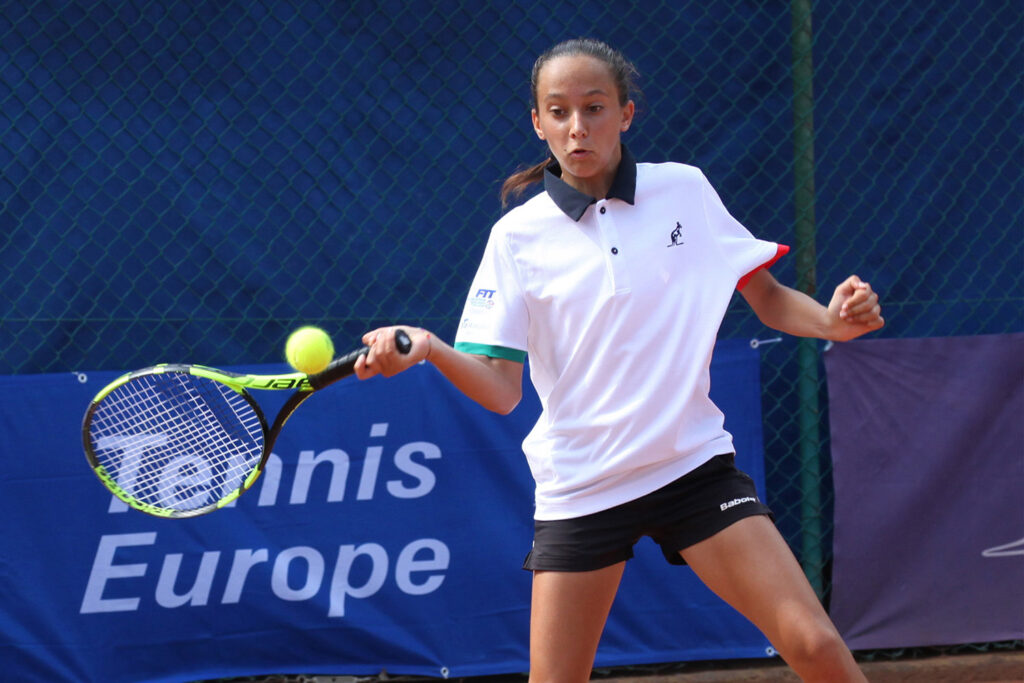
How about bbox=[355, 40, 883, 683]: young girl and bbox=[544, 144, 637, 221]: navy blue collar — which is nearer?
bbox=[355, 40, 883, 683]: young girl

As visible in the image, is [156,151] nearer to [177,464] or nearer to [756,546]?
[177,464]

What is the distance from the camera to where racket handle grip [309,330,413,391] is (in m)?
2.16

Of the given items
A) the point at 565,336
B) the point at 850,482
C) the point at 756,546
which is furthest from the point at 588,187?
the point at 850,482

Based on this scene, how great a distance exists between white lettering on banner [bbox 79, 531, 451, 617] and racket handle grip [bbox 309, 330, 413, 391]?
1603 mm

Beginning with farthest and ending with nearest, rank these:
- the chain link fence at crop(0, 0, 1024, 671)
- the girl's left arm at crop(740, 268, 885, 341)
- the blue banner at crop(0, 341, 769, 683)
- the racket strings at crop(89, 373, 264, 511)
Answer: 1. the chain link fence at crop(0, 0, 1024, 671)
2. the blue banner at crop(0, 341, 769, 683)
3. the racket strings at crop(89, 373, 264, 511)
4. the girl's left arm at crop(740, 268, 885, 341)

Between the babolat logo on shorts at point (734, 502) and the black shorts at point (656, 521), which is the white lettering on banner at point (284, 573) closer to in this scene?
the black shorts at point (656, 521)

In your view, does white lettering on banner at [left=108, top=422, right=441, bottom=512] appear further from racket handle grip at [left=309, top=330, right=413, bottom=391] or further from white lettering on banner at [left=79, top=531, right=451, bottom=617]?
racket handle grip at [left=309, top=330, right=413, bottom=391]

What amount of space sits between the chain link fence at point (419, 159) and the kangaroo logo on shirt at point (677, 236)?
5.53ft

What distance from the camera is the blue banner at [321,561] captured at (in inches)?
149

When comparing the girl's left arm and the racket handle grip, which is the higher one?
the girl's left arm

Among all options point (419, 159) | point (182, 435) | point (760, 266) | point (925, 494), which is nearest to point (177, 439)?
point (182, 435)

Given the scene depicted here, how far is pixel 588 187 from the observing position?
2.54 metres

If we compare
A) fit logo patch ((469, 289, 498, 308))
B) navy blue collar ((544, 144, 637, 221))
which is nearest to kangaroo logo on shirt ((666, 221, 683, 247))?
navy blue collar ((544, 144, 637, 221))

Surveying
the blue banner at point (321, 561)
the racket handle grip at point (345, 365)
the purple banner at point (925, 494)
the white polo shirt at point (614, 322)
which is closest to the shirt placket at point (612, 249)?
the white polo shirt at point (614, 322)
